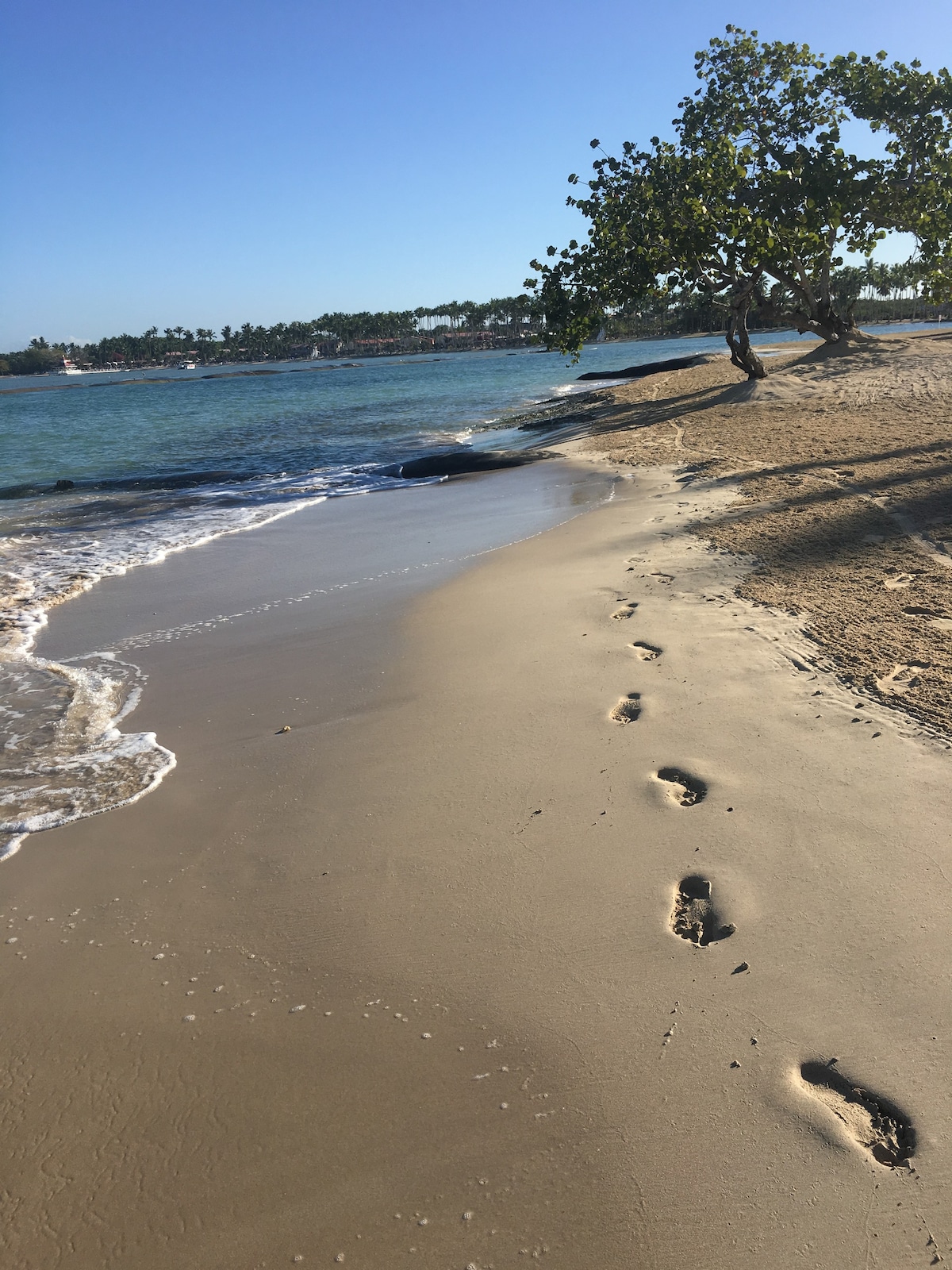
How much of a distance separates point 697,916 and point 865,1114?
0.81m

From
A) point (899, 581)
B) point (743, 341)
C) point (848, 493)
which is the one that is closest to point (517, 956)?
point (899, 581)

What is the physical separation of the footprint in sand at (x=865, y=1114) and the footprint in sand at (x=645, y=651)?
2803 millimetres

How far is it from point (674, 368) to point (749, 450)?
79.5 ft

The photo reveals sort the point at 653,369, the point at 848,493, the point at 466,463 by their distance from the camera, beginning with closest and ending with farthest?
the point at 848,493, the point at 466,463, the point at 653,369

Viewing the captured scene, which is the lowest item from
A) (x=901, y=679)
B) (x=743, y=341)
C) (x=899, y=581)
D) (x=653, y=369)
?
(x=901, y=679)

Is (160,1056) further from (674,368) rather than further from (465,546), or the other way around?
(674,368)

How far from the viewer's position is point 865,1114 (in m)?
2.06

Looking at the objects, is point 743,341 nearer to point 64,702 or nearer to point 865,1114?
point 64,702

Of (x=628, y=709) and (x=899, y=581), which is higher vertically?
(x=899, y=581)

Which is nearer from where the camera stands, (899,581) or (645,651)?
(645,651)

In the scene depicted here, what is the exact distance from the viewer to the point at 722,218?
53.3 feet

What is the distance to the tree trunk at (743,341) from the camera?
1756 centimetres

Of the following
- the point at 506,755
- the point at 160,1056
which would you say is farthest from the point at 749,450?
the point at 160,1056

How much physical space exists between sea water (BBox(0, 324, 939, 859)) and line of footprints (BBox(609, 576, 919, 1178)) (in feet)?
8.41
